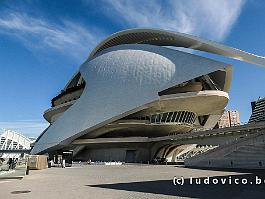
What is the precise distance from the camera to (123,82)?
4850 cm

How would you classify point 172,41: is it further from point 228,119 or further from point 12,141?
point 228,119

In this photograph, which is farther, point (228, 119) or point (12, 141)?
point (228, 119)

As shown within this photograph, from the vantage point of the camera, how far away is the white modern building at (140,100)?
1734 inches

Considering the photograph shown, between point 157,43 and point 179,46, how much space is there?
5.84m

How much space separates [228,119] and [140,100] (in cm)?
9949

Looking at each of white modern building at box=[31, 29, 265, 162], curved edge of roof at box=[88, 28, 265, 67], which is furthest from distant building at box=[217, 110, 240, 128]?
white modern building at box=[31, 29, 265, 162]

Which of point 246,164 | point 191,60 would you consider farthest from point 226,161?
point 191,60

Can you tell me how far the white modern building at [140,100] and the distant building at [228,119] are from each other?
77216mm

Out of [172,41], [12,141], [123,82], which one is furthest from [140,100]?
[12,141]

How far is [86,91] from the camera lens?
52.1 meters

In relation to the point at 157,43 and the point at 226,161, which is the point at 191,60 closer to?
Answer: the point at 157,43

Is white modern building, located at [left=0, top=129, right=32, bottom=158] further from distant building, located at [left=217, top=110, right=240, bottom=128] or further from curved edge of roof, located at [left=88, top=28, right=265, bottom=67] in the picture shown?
distant building, located at [left=217, top=110, right=240, bottom=128]

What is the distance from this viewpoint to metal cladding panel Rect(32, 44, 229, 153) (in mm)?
44219

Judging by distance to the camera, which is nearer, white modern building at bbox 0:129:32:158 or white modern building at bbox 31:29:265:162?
white modern building at bbox 31:29:265:162
